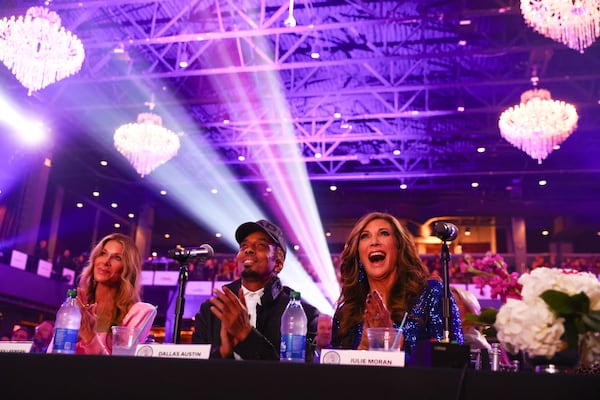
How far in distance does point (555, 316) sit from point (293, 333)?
0.88 meters

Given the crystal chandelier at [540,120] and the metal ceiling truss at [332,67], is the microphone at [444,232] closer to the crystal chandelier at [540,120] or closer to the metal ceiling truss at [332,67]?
the metal ceiling truss at [332,67]

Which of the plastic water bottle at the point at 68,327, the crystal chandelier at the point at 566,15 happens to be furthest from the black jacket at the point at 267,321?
the crystal chandelier at the point at 566,15

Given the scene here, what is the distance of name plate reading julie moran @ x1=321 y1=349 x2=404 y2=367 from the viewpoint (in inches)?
58.3

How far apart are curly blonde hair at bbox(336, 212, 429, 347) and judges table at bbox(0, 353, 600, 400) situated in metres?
1.19

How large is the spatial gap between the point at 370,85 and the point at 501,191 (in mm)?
8109

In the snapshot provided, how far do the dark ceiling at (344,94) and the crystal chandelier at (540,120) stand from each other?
107cm

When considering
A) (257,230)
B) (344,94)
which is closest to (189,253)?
(257,230)

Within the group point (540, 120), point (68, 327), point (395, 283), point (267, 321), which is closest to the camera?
point (68, 327)

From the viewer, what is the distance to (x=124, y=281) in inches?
124

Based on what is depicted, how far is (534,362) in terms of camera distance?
4.72 ft

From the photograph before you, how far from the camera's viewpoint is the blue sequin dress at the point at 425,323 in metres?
2.44

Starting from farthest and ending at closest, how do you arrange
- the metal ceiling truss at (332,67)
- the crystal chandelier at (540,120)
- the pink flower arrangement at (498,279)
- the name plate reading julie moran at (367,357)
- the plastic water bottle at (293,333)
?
the metal ceiling truss at (332,67), the crystal chandelier at (540,120), the pink flower arrangement at (498,279), the plastic water bottle at (293,333), the name plate reading julie moran at (367,357)

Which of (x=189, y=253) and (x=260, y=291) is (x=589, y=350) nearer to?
(x=189, y=253)

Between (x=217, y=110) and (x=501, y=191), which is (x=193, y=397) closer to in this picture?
(x=217, y=110)
